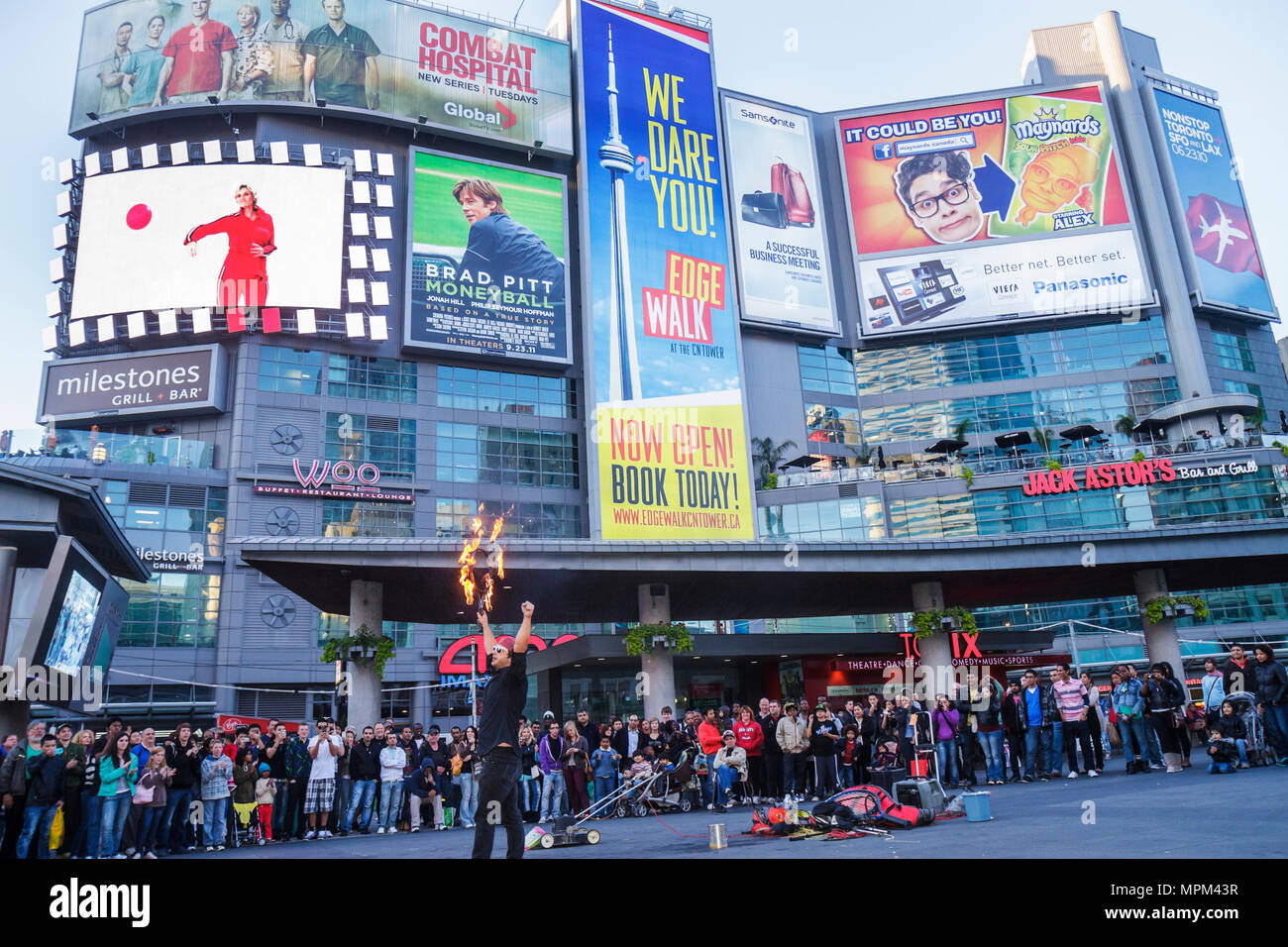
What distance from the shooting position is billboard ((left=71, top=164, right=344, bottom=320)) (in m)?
53.6

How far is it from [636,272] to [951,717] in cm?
4207

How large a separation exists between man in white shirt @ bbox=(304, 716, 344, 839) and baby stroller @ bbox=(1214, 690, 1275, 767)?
634 inches

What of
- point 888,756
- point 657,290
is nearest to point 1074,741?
point 888,756

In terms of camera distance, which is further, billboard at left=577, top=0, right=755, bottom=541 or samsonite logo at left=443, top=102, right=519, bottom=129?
samsonite logo at left=443, top=102, right=519, bottom=129

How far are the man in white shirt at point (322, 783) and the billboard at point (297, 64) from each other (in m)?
Result: 50.8

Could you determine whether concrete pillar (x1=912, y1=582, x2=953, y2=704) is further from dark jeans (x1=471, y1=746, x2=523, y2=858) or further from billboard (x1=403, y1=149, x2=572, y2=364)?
billboard (x1=403, y1=149, x2=572, y2=364)

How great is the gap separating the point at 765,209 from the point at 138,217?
39282 mm

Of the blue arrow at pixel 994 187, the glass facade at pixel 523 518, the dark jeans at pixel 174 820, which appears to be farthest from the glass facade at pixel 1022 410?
the dark jeans at pixel 174 820

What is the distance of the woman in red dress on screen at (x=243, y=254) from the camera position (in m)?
53.6

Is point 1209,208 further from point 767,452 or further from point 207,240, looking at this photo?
point 207,240

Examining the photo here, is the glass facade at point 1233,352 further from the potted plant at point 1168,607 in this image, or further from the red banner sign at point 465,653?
the red banner sign at point 465,653

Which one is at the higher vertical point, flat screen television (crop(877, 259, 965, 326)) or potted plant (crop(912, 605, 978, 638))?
flat screen television (crop(877, 259, 965, 326))

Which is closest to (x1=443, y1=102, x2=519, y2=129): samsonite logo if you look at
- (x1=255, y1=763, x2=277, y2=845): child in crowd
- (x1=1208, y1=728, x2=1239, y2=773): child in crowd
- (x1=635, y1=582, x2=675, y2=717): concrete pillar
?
(x1=635, y1=582, x2=675, y2=717): concrete pillar
